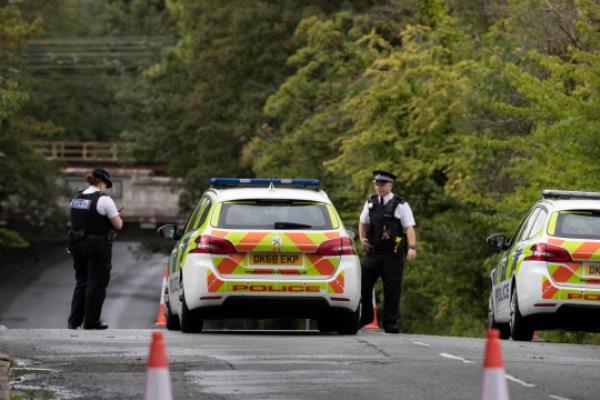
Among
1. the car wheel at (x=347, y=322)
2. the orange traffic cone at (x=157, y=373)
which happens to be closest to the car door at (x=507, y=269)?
the car wheel at (x=347, y=322)

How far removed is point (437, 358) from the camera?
16047 mm

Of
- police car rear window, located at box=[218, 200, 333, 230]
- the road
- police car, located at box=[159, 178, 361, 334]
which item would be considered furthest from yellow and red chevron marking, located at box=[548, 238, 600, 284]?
police car rear window, located at box=[218, 200, 333, 230]

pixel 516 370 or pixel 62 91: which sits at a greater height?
pixel 62 91

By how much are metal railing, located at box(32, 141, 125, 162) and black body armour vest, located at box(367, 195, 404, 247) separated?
6971cm

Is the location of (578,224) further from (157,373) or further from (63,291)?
(63,291)

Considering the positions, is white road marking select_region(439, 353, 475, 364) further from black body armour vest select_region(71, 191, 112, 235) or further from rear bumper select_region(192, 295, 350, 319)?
black body armour vest select_region(71, 191, 112, 235)

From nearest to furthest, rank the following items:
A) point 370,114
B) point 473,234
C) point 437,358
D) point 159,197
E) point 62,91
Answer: point 437,358 < point 473,234 < point 370,114 < point 159,197 < point 62,91

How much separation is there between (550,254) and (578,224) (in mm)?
487

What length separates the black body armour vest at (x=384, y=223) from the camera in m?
21.6

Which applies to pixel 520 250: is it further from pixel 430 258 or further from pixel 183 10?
pixel 183 10

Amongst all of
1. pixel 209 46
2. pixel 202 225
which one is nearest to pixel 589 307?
pixel 202 225

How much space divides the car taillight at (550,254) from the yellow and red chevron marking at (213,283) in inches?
124

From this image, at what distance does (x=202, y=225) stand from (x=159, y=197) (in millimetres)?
64880

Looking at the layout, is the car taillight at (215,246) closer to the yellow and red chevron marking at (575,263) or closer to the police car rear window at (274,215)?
the police car rear window at (274,215)
